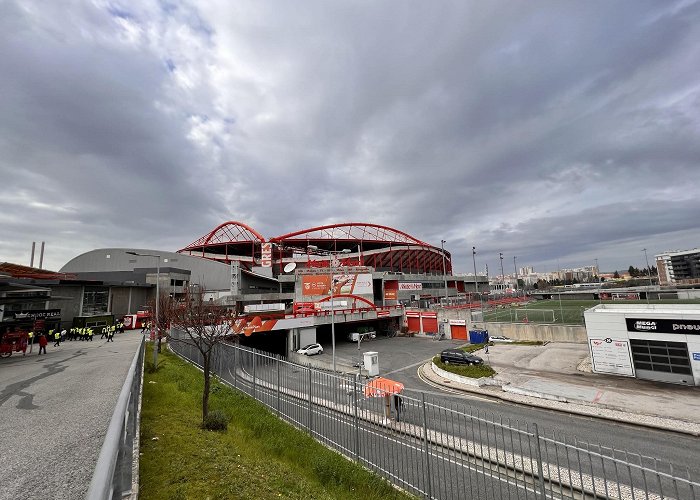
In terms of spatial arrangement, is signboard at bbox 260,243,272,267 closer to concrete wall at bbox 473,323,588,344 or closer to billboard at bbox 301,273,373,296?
billboard at bbox 301,273,373,296

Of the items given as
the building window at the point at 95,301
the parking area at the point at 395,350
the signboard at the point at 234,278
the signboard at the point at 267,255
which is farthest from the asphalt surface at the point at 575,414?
the signboard at the point at 267,255

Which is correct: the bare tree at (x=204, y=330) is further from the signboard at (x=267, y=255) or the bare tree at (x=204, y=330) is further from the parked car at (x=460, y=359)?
the signboard at (x=267, y=255)

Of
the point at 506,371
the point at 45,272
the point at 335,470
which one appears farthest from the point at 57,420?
the point at 45,272

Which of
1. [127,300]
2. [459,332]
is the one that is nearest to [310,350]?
[459,332]

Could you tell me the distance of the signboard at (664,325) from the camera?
19.2m

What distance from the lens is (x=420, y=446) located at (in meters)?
8.53

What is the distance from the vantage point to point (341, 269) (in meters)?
50.2

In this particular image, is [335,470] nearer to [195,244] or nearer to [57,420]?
[57,420]

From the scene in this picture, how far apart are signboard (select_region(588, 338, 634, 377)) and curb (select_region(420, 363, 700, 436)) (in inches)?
305

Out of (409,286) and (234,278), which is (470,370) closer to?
(409,286)

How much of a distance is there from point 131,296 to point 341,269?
36605 millimetres

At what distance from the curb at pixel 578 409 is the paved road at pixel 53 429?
18.8 meters

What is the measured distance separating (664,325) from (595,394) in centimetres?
689

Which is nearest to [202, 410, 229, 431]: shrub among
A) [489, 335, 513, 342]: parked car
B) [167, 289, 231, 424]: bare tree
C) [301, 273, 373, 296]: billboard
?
[167, 289, 231, 424]: bare tree
